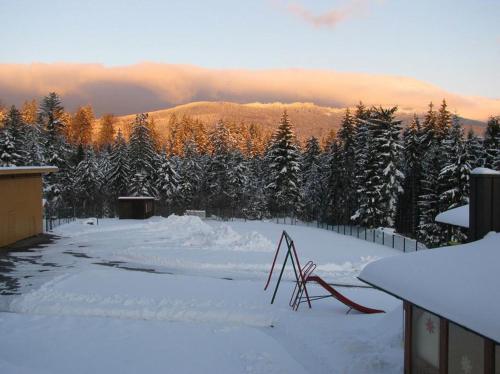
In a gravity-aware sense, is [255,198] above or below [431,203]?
below

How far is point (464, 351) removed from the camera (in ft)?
25.1

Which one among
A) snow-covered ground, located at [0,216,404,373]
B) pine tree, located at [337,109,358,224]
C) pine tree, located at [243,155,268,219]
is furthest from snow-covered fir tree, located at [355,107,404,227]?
snow-covered ground, located at [0,216,404,373]

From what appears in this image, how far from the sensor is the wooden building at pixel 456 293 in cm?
666

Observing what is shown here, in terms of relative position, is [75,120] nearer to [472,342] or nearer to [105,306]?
[105,306]

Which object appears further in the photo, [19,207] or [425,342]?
[19,207]

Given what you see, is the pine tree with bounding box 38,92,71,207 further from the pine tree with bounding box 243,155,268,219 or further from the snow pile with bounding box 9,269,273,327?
the snow pile with bounding box 9,269,273,327

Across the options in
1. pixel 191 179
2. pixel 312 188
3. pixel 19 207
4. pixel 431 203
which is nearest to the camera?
pixel 19 207

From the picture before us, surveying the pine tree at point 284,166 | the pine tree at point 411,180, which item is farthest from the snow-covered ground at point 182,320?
the pine tree at point 411,180

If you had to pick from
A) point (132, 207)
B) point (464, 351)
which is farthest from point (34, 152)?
point (464, 351)

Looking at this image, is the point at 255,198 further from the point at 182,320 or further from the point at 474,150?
the point at 182,320

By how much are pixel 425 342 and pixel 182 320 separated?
751 cm

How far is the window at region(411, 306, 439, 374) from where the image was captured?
8566 mm

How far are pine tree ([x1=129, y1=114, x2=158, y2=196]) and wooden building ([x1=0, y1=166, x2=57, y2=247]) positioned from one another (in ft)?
84.0

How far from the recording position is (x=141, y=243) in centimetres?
2784
